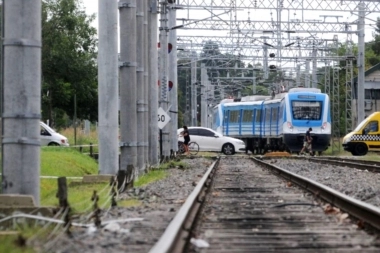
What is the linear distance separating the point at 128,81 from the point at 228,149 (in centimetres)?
2996

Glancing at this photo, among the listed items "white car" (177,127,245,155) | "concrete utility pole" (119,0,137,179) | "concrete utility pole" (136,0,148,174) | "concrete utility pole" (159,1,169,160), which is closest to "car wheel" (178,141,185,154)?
"white car" (177,127,245,155)

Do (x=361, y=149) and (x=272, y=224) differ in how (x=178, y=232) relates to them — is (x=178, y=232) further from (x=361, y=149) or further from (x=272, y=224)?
(x=361, y=149)

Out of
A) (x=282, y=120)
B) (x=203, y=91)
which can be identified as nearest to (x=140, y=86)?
(x=282, y=120)

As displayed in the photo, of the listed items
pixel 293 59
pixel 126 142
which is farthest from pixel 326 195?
pixel 293 59

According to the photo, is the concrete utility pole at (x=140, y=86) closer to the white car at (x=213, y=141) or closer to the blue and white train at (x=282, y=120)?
the blue and white train at (x=282, y=120)

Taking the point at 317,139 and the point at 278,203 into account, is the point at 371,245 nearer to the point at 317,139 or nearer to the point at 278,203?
the point at 278,203

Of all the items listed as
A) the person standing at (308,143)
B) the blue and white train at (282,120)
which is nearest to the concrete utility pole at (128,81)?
the person standing at (308,143)

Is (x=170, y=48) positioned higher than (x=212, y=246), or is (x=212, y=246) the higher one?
(x=170, y=48)

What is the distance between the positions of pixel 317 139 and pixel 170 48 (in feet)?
37.8

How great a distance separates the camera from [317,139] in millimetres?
47875

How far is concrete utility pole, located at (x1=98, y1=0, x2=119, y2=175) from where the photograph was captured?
60.1ft

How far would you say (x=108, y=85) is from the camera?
18.7 metres

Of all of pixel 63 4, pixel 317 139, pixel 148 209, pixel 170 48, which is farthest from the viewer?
pixel 63 4

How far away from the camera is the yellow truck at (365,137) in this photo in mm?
46969
